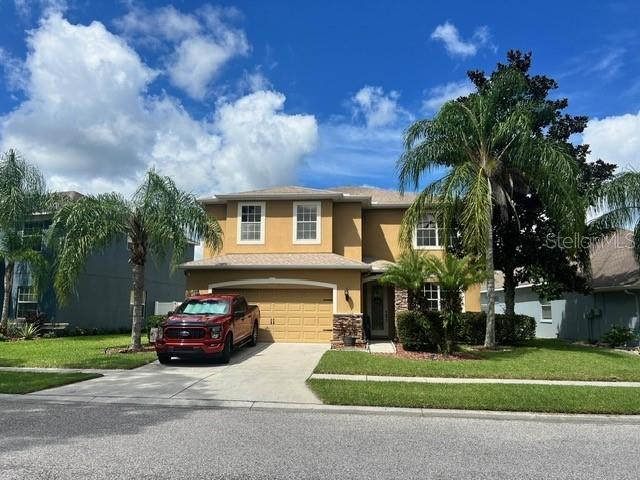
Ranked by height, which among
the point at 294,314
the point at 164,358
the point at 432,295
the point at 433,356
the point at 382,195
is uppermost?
the point at 382,195

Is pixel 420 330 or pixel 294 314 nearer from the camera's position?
pixel 420 330

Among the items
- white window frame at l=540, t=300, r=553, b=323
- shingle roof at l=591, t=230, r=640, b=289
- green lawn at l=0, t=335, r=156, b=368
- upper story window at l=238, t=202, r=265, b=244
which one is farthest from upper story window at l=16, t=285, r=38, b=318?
white window frame at l=540, t=300, r=553, b=323

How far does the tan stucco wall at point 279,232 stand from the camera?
20.7m

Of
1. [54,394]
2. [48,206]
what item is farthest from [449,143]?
[48,206]

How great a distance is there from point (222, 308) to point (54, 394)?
5.88 m

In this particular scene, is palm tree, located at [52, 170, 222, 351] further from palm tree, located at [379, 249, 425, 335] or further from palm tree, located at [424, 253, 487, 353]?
palm tree, located at [424, 253, 487, 353]

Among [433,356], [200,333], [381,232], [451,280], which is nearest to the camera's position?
[200,333]

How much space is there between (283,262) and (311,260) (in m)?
1.08

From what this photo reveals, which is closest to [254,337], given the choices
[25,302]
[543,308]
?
[25,302]

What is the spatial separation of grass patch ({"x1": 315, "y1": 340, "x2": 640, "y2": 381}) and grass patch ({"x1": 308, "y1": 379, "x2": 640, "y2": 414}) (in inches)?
52.9

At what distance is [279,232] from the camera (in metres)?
21.0

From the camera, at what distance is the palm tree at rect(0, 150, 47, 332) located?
20.7m

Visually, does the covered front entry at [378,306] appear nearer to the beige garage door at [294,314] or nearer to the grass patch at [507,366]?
the beige garage door at [294,314]

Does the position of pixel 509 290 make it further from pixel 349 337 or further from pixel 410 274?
pixel 349 337
